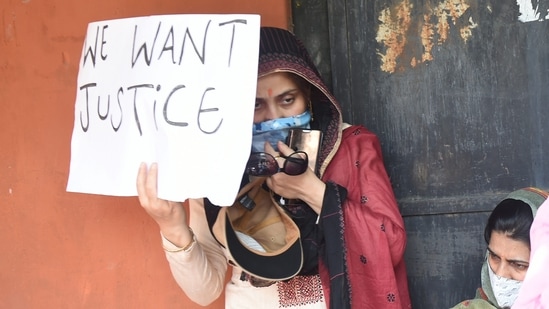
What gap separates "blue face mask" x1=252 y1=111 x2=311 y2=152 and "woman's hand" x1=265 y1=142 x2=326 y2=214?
0.06 m

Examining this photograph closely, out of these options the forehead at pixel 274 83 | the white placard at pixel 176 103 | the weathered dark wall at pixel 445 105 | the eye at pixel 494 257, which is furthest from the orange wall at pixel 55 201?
the eye at pixel 494 257

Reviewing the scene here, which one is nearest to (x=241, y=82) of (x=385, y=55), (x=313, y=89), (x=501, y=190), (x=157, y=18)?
(x=157, y=18)

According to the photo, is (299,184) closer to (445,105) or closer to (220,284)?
(220,284)

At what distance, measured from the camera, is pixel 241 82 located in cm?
187

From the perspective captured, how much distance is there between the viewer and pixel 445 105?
2.68 meters

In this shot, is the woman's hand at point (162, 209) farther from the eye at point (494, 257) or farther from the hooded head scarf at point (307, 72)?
the eye at point (494, 257)

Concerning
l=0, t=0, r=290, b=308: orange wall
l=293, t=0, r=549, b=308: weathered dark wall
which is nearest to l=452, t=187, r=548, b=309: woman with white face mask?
l=293, t=0, r=549, b=308: weathered dark wall

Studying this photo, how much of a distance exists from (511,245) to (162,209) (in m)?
0.90

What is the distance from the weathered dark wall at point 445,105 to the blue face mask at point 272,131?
0.59 metres

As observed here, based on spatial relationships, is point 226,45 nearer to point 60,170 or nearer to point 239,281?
point 239,281

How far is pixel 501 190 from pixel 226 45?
1186mm

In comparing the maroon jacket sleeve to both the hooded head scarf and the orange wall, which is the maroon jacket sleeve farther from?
the orange wall

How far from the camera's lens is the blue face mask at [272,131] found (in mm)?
2191

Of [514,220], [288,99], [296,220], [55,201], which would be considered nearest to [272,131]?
[288,99]
